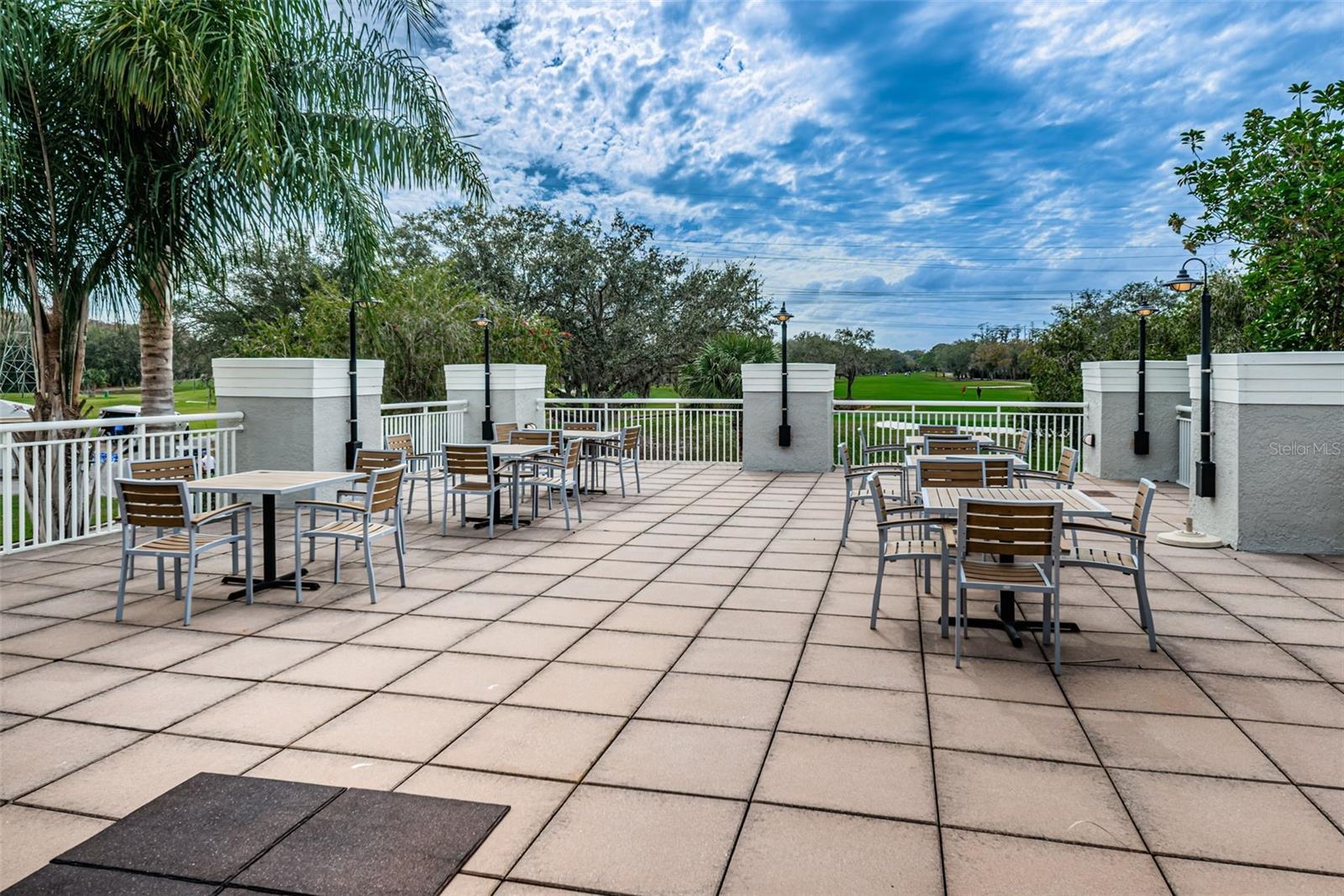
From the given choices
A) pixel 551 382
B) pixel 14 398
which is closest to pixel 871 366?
pixel 551 382

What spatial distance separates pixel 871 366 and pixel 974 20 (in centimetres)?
2176

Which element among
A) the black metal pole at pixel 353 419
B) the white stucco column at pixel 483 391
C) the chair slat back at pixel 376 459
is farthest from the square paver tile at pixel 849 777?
the white stucco column at pixel 483 391

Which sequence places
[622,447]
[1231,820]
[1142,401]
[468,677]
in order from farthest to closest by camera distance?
1. [1142,401]
2. [622,447]
3. [468,677]
4. [1231,820]

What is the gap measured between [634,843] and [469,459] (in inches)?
191

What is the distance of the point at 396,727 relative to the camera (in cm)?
292

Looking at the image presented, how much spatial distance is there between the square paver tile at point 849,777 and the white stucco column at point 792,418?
8448 millimetres

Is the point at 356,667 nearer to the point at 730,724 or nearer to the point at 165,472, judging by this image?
the point at 730,724

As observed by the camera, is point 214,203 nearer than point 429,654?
No

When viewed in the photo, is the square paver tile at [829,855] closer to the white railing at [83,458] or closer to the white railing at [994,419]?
the white railing at [83,458]

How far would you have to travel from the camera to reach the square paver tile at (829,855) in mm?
1979

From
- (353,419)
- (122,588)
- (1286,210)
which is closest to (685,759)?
(122,588)

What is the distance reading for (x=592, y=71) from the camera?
2425cm

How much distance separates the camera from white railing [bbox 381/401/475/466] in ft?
31.8

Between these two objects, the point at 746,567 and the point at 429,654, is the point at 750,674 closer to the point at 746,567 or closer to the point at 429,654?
the point at 429,654
